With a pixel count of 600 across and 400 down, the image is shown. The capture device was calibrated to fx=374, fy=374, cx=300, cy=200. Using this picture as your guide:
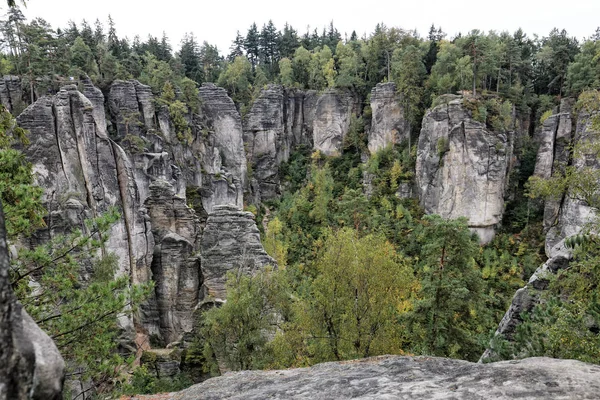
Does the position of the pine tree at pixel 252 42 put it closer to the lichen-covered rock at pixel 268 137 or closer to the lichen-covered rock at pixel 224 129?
the lichen-covered rock at pixel 268 137

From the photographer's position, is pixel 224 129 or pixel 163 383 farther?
Result: pixel 224 129

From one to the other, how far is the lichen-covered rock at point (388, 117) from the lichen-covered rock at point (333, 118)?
6.39m

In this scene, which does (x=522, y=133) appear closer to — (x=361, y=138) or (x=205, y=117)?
(x=361, y=138)

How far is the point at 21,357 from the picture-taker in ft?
9.25

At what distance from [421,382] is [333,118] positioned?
56233 mm

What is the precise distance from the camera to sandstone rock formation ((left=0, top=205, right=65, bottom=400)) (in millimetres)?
2711

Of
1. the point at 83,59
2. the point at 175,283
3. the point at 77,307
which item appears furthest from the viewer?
the point at 83,59

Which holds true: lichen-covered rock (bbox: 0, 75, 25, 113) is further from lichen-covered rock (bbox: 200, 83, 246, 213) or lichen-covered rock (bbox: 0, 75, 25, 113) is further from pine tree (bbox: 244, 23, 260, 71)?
pine tree (bbox: 244, 23, 260, 71)

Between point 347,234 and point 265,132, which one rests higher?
point 265,132

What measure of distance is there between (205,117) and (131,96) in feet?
39.1

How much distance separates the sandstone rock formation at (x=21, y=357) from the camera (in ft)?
8.89

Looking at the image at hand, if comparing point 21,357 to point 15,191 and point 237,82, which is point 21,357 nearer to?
point 15,191

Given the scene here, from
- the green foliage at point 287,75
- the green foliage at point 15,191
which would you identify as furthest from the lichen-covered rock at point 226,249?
the green foliage at point 287,75

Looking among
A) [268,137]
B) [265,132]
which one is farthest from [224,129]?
[268,137]
